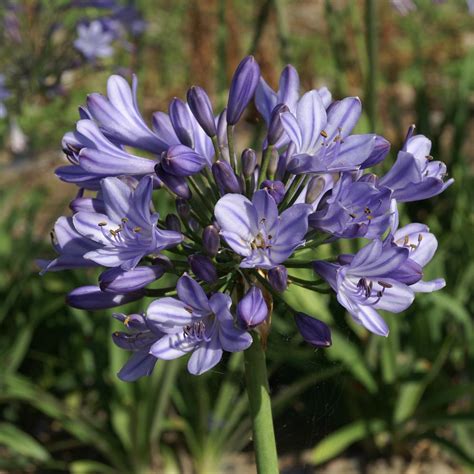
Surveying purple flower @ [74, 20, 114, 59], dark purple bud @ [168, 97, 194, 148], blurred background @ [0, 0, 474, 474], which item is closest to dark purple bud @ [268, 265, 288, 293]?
dark purple bud @ [168, 97, 194, 148]

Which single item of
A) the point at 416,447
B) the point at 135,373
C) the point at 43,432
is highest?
the point at 135,373

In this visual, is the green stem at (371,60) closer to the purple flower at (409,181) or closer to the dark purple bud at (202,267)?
the purple flower at (409,181)

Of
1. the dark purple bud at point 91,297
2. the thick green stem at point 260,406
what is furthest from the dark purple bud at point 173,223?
the thick green stem at point 260,406

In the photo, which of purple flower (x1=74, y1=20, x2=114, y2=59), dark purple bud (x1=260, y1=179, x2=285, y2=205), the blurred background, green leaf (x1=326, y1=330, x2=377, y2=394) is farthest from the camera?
purple flower (x1=74, y1=20, x2=114, y2=59)

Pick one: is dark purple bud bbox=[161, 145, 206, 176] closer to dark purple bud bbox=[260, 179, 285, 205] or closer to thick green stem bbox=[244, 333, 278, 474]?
dark purple bud bbox=[260, 179, 285, 205]

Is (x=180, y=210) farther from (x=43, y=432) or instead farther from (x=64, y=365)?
(x=43, y=432)

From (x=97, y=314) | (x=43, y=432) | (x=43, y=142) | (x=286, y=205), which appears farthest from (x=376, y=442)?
(x=43, y=142)

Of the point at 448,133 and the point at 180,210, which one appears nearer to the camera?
the point at 180,210
